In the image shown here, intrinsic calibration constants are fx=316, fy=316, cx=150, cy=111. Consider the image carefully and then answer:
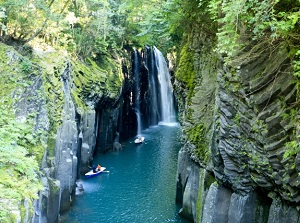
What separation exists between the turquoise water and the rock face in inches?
131

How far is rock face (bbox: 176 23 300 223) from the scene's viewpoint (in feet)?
27.1

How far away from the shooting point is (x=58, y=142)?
1416cm

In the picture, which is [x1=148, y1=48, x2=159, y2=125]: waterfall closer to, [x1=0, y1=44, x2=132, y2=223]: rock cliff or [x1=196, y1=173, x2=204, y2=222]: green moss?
[x1=0, y1=44, x2=132, y2=223]: rock cliff

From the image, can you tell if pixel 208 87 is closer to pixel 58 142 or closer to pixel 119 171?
pixel 58 142

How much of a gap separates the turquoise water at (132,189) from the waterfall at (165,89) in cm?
1128

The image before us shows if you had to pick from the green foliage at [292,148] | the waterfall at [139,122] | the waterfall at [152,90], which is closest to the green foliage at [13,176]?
the green foliage at [292,148]

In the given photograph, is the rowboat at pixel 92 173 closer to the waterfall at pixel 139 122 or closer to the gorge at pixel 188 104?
the gorge at pixel 188 104

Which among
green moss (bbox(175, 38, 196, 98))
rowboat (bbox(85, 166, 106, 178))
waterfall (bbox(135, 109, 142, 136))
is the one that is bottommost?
rowboat (bbox(85, 166, 106, 178))

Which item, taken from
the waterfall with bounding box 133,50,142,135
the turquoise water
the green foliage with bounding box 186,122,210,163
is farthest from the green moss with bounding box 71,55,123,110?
the green foliage with bounding box 186,122,210,163

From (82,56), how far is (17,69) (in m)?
11.5

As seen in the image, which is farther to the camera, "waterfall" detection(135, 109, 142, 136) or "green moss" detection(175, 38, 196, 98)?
"waterfall" detection(135, 109, 142, 136)

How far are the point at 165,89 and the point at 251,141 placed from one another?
30028 millimetres

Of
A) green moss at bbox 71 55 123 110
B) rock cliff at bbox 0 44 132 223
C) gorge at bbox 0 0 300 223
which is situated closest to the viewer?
gorge at bbox 0 0 300 223

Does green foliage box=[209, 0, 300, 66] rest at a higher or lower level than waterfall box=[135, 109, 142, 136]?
higher
